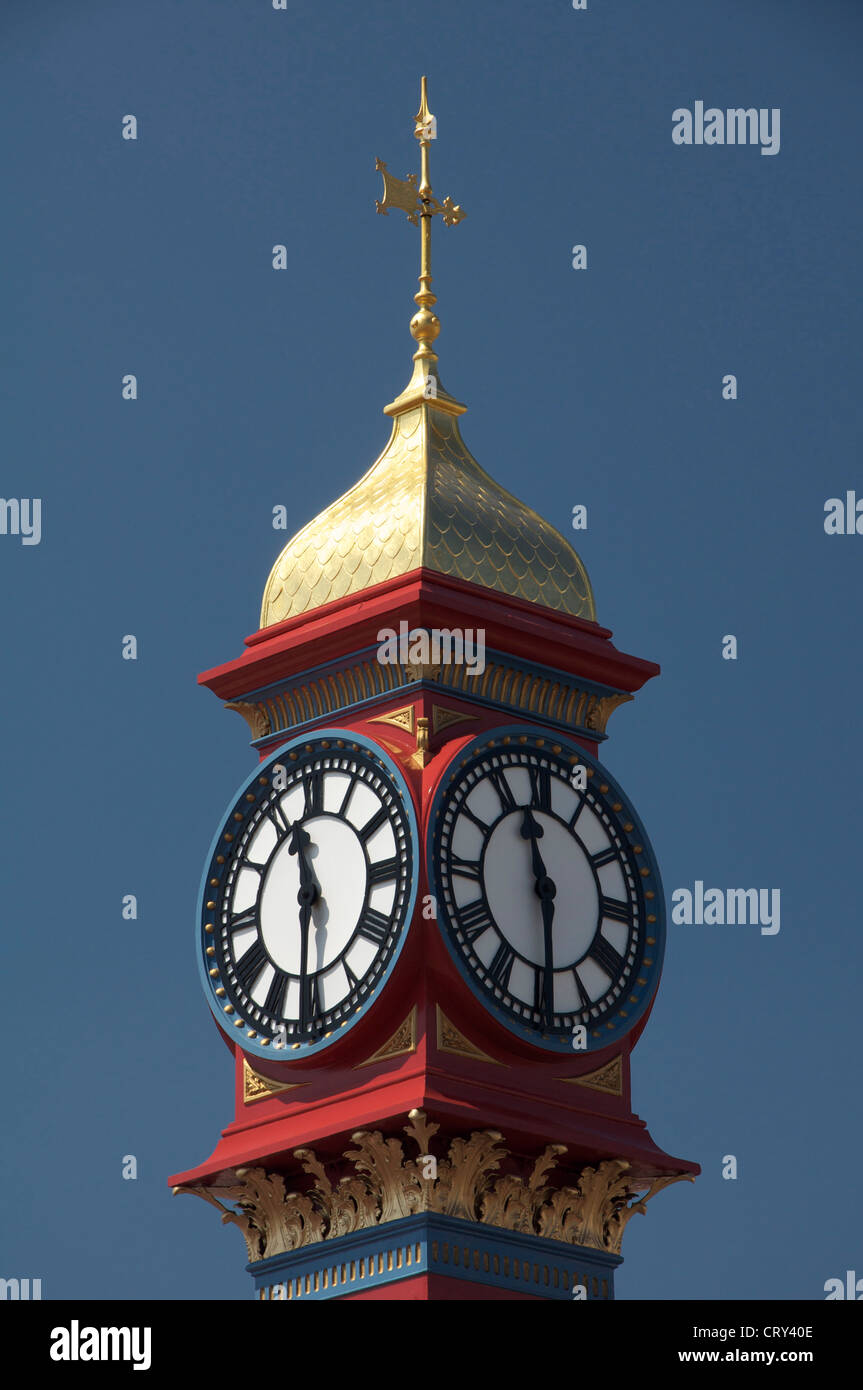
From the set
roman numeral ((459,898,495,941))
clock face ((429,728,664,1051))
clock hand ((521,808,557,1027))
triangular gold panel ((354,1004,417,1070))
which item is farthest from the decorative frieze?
triangular gold panel ((354,1004,417,1070))

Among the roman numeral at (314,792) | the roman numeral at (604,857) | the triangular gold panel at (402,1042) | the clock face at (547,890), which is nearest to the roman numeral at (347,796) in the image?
the roman numeral at (314,792)

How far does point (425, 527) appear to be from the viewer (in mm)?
42844

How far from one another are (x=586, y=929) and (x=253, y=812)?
364 cm

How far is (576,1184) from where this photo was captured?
41781 mm

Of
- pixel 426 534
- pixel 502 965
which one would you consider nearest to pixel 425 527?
pixel 426 534

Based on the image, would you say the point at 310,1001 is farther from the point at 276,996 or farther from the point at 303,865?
the point at 303,865

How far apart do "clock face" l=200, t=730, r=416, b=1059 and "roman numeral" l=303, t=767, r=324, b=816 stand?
0.01m

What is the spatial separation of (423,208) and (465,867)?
8.01 meters

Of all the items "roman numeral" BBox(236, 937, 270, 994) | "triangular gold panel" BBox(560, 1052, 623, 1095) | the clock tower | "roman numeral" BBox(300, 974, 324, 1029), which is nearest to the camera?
the clock tower

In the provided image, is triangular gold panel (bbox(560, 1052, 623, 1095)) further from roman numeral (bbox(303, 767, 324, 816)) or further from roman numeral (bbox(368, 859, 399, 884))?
roman numeral (bbox(303, 767, 324, 816))

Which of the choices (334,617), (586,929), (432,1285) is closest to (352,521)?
(334,617)

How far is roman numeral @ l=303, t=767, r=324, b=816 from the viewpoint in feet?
139
